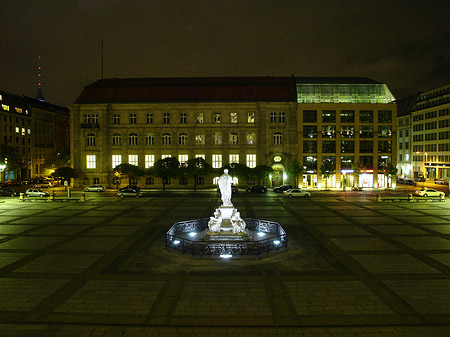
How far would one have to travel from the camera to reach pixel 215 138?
63219 mm

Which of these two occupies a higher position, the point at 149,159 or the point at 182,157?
the point at 182,157

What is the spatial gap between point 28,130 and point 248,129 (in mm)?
64097

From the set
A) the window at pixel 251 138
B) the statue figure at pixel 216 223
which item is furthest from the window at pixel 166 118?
the statue figure at pixel 216 223

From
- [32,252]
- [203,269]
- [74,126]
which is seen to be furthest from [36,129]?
[203,269]

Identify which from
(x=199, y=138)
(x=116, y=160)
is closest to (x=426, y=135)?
(x=199, y=138)

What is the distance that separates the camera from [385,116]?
6269 cm

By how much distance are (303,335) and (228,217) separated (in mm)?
11711

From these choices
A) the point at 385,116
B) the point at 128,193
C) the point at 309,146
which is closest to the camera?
the point at 128,193

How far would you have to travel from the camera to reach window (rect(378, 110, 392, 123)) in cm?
6262

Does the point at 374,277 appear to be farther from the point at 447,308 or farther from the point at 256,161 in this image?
the point at 256,161

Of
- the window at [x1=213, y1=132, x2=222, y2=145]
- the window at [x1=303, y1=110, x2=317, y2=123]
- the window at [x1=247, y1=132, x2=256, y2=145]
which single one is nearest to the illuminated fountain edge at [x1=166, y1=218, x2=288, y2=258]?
the window at [x1=247, y1=132, x2=256, y2=145]

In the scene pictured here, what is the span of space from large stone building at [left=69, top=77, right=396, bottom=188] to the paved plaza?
37.7 metres

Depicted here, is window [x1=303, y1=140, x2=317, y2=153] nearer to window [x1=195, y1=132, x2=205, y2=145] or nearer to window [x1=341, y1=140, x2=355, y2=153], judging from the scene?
window [x1=341, y1=140, x2=355, y2=153]

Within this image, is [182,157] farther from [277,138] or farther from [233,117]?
[277,138]
